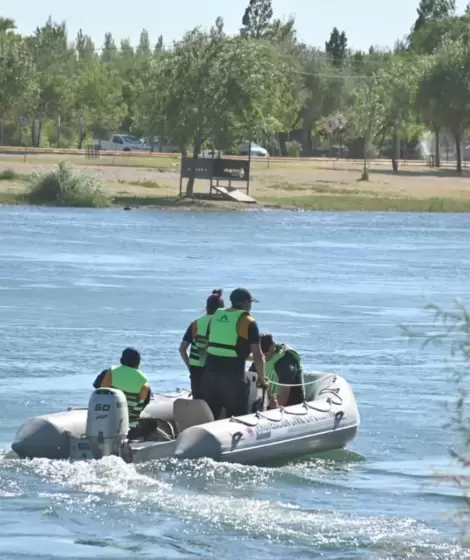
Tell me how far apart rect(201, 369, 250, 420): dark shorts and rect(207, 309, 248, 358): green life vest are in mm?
229

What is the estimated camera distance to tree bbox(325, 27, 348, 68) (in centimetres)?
14450

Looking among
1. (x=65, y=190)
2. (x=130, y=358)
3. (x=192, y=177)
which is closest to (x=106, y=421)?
(x=130, y=358)

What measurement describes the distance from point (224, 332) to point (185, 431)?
3.29ft

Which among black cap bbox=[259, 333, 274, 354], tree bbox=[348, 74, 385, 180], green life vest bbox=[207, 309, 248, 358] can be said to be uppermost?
tree bbox=[348, 74, 385, 180]

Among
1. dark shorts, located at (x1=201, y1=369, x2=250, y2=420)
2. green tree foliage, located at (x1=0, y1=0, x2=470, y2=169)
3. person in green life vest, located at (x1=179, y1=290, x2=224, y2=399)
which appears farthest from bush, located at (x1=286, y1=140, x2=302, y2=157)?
dark shorts, located at (x1=201, y1=369, x2=250, y2=420)

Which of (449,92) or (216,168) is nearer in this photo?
(216,168)

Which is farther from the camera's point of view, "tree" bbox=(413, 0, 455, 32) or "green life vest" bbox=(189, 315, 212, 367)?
"tree" bbox=(413, 0, 455, 32)

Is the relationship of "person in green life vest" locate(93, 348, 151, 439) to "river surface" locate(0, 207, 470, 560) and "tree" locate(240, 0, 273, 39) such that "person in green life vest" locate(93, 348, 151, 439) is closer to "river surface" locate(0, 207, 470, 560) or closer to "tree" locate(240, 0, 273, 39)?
"river surface" locate(0, 207, 470, 560)

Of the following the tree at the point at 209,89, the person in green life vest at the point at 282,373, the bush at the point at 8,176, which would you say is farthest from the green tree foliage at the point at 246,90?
the person in green life vest at the point at 282,373

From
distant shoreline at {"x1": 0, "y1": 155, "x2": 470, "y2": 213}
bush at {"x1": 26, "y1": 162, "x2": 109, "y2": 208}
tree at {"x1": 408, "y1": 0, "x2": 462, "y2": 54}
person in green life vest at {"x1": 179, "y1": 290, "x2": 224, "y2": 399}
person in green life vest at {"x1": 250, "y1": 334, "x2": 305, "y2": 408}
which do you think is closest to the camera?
person in green life vest at {"x1": 179, "y1": 290, "x2": 224, "y2": 399}

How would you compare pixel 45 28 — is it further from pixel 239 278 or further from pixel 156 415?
pixel 156 415

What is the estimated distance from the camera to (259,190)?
2645 inches

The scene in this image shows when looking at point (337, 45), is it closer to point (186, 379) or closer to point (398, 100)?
point (398, 100)

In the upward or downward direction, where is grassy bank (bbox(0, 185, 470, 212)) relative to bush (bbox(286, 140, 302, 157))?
downward
